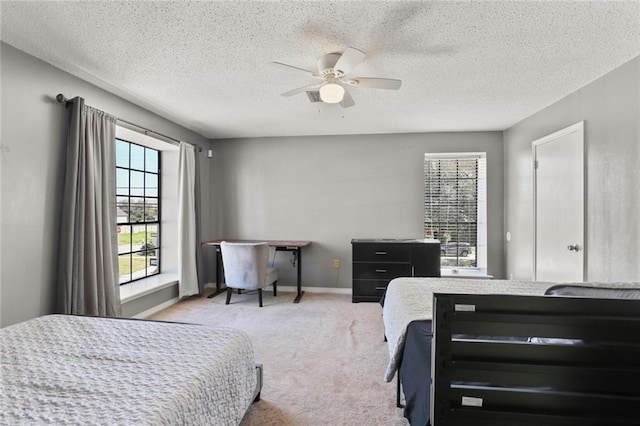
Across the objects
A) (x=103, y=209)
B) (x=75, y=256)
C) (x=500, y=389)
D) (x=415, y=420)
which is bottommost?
(x=415, y=420)

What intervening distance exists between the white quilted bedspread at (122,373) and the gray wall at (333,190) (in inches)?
121

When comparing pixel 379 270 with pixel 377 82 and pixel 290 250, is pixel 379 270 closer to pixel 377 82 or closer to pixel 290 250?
pixel 290 250

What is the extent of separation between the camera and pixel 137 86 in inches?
112

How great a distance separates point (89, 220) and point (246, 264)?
5.58 ft

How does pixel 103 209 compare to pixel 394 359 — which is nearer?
pixel 394 359

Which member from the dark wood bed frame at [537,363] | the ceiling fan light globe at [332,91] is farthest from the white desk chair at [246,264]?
the dark wood bed frame at [537,363]

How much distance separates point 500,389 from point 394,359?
717mm

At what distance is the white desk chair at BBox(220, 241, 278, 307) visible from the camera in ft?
12.5

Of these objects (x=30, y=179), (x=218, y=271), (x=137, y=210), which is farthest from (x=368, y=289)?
(x=30, y=179)

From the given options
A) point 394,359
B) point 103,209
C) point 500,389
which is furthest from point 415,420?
point 103,209

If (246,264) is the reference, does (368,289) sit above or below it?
below

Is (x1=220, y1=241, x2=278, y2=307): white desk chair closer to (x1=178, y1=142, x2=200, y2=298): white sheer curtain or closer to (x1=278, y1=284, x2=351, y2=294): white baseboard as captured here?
(x1=178, y1=142, x2=200, y2=298): white sheer curtain

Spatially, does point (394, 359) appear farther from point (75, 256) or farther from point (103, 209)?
point (103, 209)

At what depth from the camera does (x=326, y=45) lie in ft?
6.93
